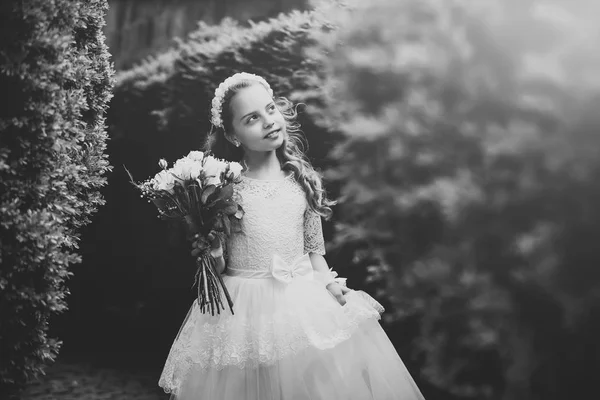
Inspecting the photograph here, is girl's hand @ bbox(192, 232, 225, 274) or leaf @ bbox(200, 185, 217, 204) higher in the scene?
leaf @ bbox(200, 185, 217, 204)

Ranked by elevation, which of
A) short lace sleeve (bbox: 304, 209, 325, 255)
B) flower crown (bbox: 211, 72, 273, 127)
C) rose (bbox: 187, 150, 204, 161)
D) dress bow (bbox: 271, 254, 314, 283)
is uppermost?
flower crown (bbox: 211, 72, 273, 127)

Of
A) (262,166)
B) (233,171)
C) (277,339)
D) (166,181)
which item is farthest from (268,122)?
(277,339)

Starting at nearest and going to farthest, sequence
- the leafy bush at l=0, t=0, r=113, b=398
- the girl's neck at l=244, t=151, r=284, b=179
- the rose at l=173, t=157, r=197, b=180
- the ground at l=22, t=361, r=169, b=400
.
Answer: the leafy bush at l=0, t=0, r=113, b=398
the rose at l=173, t=157, r=197, b=180
the girl's neck at l=244, t=151, r=284, b=179
the ground at l=22, t=361, r=169, b=400

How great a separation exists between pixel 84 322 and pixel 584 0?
170 inches

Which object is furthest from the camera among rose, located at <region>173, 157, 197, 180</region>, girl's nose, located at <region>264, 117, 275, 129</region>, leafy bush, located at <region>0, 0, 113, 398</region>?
girl's nose, located at <region>264, 117, 275, 129</region>

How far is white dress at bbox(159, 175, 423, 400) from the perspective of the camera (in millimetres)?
2381

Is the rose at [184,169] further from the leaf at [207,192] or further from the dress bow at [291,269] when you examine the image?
the dress bow at [291,269]

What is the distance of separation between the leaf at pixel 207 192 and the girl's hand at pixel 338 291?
77 centimetres

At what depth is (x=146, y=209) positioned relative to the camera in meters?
4.33

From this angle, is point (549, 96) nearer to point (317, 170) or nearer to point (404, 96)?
point (404, 96)

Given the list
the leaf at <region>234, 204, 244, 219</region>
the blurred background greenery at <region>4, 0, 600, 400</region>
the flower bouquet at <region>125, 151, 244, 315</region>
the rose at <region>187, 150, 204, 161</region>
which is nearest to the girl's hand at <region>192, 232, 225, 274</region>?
the flower bouquet at <region>125, 151, 244, 315</region>

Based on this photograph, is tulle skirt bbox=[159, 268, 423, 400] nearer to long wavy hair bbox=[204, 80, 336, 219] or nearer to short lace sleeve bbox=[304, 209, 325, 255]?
short lace sleeve bbox=[304, 209, 325, 255]

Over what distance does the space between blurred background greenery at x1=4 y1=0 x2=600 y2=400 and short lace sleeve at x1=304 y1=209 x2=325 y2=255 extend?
0.27 meters

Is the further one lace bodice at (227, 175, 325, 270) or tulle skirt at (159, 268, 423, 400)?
lace bodice at (227, 175, 325, 270)
